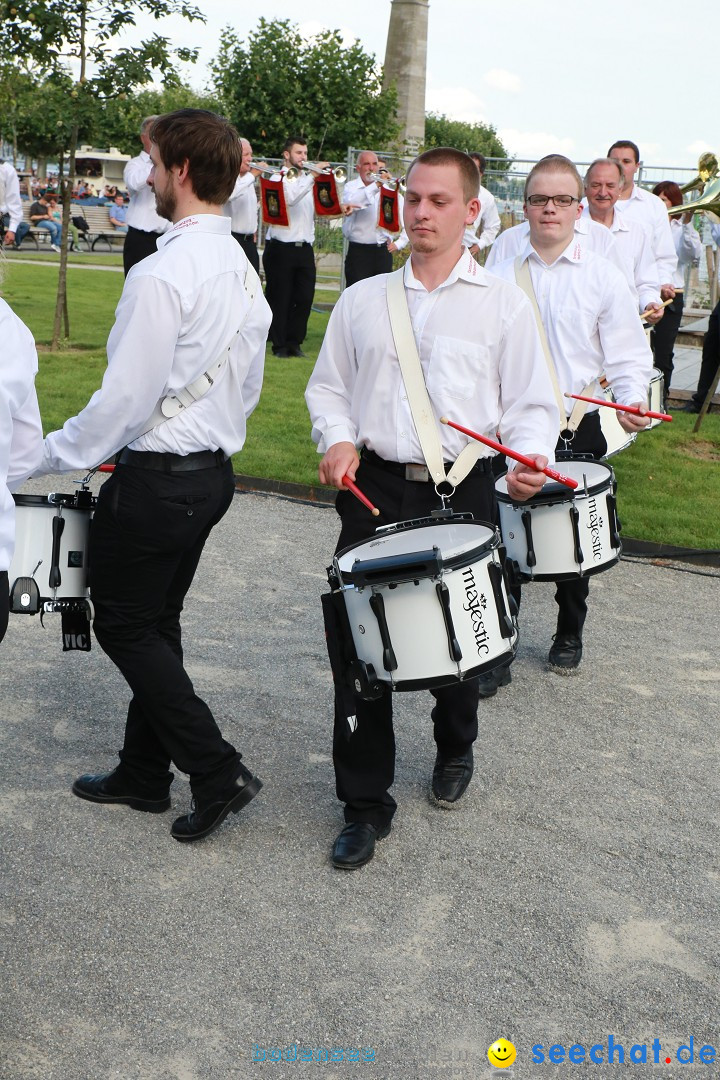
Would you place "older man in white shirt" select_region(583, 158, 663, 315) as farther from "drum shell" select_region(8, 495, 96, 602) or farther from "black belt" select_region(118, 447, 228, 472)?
"drum shell" select_region(8, 495, 96, 602)

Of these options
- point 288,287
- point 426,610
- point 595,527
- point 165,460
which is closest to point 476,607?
point 426,610

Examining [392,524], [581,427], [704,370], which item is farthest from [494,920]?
[704,370]

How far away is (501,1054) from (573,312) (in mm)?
3569

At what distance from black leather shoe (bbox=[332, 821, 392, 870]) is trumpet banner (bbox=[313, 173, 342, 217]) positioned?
1177cm

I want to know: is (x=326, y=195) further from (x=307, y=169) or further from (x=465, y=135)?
(x=465, y=135)

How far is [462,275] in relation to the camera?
3973 millimetres

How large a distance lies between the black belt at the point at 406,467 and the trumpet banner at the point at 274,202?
10.9 metres

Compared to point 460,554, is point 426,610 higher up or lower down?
lower down

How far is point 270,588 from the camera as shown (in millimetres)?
6727

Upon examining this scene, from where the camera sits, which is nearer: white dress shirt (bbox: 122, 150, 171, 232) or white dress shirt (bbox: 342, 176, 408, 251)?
white dress shirt (bbox: 122, 150, 171, 232)

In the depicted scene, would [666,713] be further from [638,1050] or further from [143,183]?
[143,183]

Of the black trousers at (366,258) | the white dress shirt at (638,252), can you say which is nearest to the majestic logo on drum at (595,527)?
the white dress shirt at (638,252)

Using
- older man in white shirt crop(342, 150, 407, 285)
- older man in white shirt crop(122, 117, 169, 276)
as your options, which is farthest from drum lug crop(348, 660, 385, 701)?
older man in white shirt crop(342, 150, 407, 285)

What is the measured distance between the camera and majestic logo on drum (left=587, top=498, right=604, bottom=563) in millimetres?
5254
